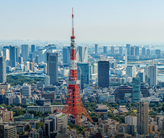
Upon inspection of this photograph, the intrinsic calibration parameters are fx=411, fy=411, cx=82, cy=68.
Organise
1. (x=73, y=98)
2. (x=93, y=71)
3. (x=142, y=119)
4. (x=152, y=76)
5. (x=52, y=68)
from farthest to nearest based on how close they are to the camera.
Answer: (x=93, y=71) → (x=52, y=68) → (x=152, y=76) → (x=73, y=98) → (x=142, y=119)

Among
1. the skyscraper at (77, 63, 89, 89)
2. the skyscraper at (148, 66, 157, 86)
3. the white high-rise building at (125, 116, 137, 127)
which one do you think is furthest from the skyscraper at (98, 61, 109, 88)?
the white high-rise building at (125, 116, 137, 127)

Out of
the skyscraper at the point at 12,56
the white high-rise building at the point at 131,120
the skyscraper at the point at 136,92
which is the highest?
the skyscraper at the point at 12,56

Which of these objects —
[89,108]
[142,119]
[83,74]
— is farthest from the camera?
[83,74]

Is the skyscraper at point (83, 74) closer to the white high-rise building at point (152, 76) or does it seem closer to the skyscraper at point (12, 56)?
the white high-rise building at point (152, 76)

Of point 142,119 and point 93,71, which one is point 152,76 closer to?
point 93,71

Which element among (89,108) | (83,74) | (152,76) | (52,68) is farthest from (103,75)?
(89,108)

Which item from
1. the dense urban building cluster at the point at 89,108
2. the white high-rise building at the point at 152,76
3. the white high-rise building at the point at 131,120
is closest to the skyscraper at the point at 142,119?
the dense urban building cluster at the point at 89,108

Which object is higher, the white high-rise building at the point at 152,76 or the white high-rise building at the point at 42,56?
the white high-rise building at the point at 42,56

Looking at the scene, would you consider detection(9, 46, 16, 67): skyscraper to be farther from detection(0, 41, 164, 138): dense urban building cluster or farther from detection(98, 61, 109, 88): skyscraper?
detection(98, 61, 109, 88): skyscraper

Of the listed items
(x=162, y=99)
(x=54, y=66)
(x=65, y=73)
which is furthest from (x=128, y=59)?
(x=162, y=99)

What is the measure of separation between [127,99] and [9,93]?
226 inches

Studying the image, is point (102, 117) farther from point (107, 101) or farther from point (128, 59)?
point (128, 59)

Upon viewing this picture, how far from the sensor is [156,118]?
1336 cm

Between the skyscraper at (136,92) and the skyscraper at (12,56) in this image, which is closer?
the skyscraper at (136,92)
